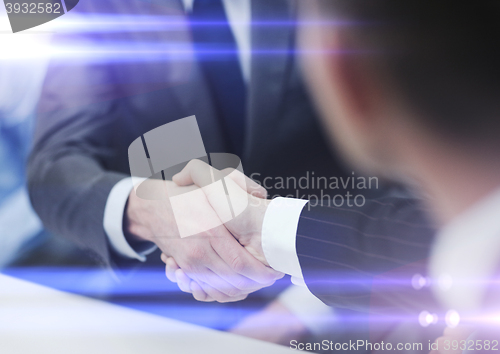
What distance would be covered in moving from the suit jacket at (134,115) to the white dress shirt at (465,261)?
0.97 feet

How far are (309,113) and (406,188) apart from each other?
8.6 inches

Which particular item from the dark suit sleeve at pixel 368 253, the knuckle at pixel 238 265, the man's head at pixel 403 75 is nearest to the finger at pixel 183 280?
A: the knuckle at pixel 238 265

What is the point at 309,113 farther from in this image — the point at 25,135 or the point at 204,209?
the point at 25,135

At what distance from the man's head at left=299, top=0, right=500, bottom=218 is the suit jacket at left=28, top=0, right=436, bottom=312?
0.05 m

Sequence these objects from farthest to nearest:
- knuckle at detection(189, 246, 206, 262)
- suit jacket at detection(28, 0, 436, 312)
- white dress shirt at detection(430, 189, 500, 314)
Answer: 1. suit jacket at detection(28, 0, 436, 312)
2. knuckle at detection(189, 246, 206, 262)
3. white dress shirt at detection(430, 189, 500, 314)

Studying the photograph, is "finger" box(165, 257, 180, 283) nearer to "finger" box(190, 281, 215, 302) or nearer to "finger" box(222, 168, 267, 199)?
"finger" box(190, 281, 215, 302)

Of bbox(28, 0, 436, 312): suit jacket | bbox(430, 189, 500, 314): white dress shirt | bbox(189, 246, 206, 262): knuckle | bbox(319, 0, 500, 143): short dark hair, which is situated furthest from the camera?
bbox(28, 0, 436, 312): suit jacket

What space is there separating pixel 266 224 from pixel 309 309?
0.70ft

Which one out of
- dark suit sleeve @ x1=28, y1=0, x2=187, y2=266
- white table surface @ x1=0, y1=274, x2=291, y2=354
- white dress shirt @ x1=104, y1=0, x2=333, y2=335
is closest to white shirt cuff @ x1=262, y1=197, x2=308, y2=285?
white dress shirt @ x1=104, y1=0, x2=333, y2=335

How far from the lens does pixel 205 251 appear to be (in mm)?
565

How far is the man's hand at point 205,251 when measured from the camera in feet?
1.81

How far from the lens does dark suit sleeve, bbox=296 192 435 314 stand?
389 millimetres

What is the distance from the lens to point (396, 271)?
0.40 m

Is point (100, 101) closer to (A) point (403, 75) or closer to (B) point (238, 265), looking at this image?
(B) point (238, 265)
